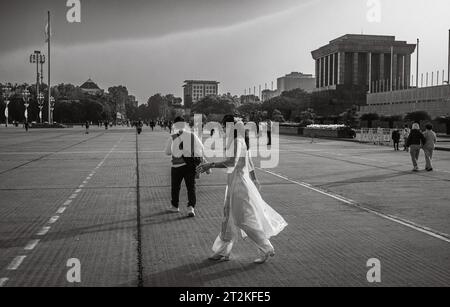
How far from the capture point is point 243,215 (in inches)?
287

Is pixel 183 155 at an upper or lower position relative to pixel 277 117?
lower

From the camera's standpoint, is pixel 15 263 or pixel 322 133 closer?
pixel 15 263

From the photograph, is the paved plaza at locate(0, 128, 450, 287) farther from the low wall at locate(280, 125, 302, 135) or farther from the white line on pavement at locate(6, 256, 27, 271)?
the low wall at locate(280, 125, 302, 135)

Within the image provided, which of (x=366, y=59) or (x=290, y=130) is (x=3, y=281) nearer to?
(x=290, y=130)

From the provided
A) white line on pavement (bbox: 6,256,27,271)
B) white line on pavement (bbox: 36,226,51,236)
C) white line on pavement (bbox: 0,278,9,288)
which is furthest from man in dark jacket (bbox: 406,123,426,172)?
white line on pavement (bbox: 0,278,9,288)

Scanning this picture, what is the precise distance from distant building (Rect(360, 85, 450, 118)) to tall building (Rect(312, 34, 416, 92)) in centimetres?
7373

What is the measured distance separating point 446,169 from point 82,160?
46.6ft

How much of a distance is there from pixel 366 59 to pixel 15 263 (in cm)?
18985

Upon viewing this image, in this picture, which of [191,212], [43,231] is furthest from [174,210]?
[43,231]

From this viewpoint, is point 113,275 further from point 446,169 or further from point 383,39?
point 383,39

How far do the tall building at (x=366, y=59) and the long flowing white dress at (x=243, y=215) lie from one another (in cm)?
17899

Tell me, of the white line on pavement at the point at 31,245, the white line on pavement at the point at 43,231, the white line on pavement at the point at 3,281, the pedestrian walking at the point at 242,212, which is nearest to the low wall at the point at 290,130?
the white line on pavement at the point at 43,231

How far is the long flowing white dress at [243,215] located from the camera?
7.26 meters
